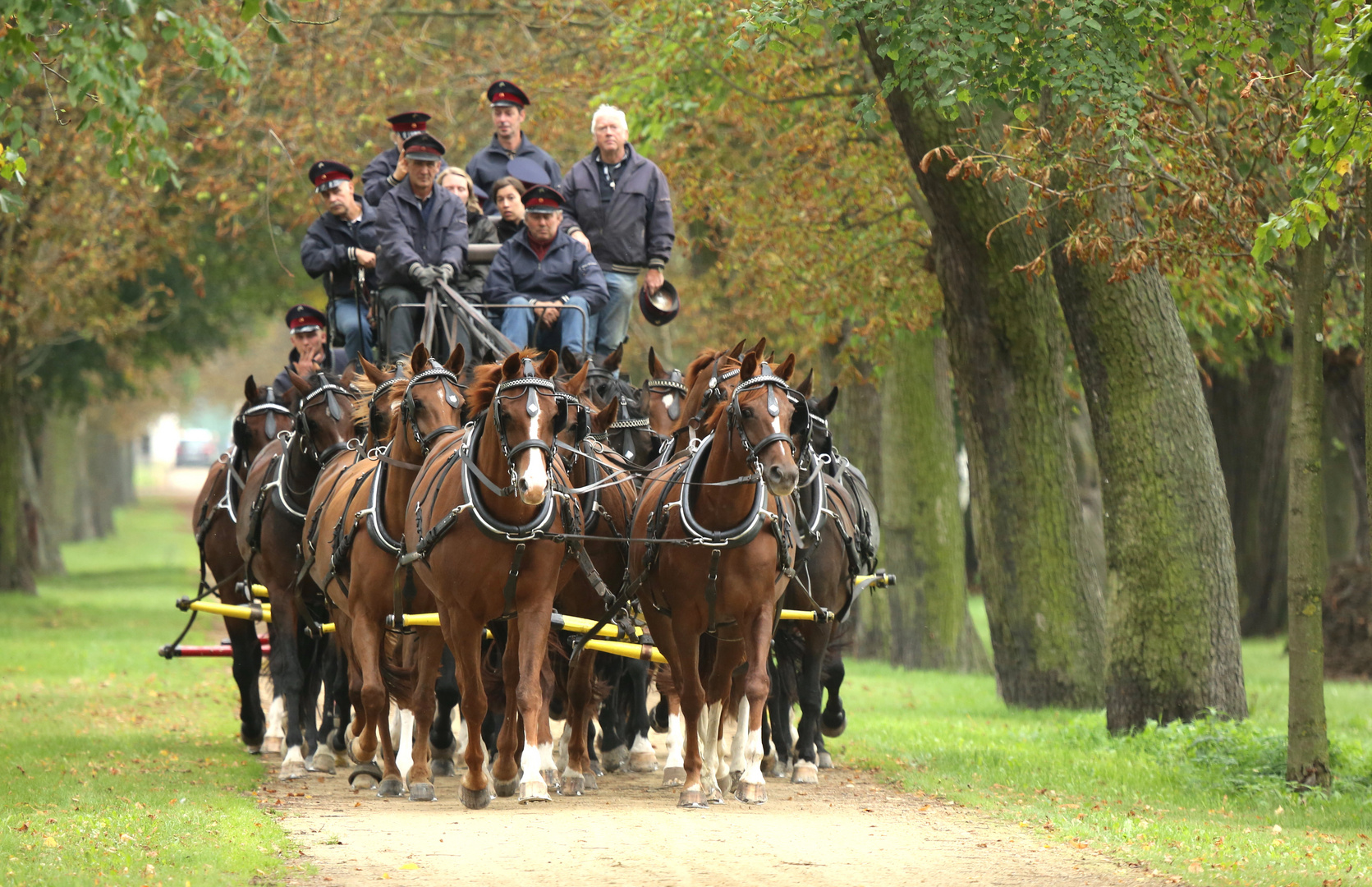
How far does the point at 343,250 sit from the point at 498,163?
2.19 meters

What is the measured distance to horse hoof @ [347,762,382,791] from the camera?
1045 cm

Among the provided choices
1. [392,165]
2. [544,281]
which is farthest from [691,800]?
[392,165]

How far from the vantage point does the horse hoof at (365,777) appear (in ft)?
34.3

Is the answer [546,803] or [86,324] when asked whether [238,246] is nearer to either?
[86,324]

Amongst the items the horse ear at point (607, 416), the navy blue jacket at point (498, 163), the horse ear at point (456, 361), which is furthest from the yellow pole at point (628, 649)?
the navy blue jacket at point (498, 163)

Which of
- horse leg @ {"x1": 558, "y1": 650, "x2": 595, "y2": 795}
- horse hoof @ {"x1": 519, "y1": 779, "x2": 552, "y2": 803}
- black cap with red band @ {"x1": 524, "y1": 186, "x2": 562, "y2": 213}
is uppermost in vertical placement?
black cap with red band @ {"x1": 524, "y1": 186, "x2": 562, "y2": 213}

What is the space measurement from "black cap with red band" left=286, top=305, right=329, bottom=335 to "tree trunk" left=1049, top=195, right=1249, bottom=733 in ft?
19.1

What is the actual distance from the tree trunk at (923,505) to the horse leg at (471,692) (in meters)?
11.2

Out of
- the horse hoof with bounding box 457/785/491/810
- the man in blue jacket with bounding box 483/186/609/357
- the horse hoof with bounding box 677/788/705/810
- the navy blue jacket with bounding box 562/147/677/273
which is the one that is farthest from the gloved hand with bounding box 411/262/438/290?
the horse hoof with bounding box 677/788/705/810

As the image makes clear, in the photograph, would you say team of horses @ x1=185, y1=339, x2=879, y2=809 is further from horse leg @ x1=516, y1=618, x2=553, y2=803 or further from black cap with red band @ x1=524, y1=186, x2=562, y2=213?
black cap with red band @ x1=524, y1=186, x2=562, y2=213

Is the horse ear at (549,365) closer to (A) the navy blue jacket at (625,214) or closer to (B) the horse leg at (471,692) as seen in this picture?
(B) the horse leg at (471,692)

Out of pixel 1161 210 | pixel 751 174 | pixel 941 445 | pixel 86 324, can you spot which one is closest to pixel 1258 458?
pixel 941 445

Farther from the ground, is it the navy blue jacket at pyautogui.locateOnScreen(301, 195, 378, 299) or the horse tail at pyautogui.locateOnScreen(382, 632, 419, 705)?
the navy blue jacket at pyautogui.locateOnScreen(301, 195, 378, 299)

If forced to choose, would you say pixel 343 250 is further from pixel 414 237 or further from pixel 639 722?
pixel 639 722
